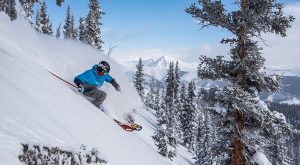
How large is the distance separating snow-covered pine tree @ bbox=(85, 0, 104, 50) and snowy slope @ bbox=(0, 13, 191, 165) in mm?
33017

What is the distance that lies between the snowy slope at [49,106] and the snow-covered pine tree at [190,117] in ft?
178

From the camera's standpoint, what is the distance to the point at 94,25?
165 feet

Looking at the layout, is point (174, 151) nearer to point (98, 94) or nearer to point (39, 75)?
point (98, 94)

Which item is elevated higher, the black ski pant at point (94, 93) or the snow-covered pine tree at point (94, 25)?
the snow-covered pine tree at point (94, 25)

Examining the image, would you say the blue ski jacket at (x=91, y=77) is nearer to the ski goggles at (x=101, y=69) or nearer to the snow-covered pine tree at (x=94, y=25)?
the ski goggles at (x=101, y=69)

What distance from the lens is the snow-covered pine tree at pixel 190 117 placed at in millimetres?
71125

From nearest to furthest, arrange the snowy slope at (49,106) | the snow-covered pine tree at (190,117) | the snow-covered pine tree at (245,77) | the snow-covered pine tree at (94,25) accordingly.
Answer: the snowy slope at (49,106)
the snow-covered pine tree at (245,77)
the snow-covered pine tree at (94,25)
the snow-covered pine tree at (190,117)

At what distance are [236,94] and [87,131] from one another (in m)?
6.18

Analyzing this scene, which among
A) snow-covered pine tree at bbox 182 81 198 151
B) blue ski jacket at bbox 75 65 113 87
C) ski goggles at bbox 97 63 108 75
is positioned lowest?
snow-covered pine tree at bbox 182 81 198 151

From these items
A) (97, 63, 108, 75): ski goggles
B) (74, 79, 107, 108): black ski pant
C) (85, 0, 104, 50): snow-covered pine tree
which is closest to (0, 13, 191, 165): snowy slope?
(74, 79, 107, 108): black ski pant

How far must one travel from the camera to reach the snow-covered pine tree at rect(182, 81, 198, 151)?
71125 millimetres

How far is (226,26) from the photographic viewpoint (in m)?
14.2

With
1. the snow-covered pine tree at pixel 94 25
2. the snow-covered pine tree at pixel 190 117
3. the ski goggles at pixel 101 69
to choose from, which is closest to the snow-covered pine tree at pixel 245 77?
the ski goggles at pixel 101 69

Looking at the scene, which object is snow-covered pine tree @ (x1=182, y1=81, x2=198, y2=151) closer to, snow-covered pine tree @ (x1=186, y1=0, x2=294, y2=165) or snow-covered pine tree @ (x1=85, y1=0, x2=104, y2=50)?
snow-covered pine tree @ (x1=85, y1=0, x2=104, y2=50)
